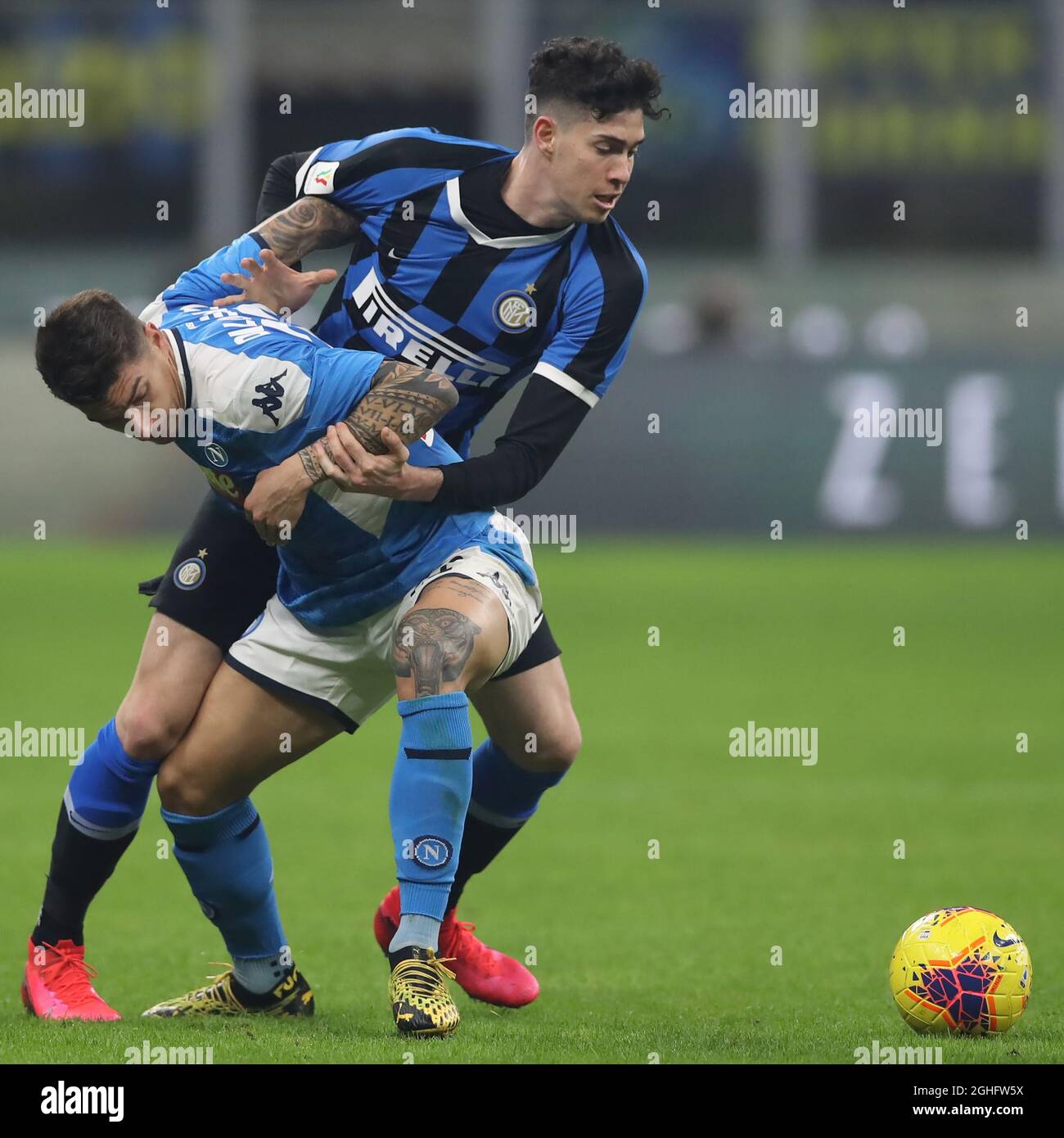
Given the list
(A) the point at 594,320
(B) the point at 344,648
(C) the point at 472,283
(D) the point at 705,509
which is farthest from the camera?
(D) the point at 705,509

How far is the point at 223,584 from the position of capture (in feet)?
16.3

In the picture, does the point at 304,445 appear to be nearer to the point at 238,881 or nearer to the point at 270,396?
the point at 270,396

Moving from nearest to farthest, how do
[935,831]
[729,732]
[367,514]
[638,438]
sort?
[367,514] → [935,831] → [729,732] → [638,438]

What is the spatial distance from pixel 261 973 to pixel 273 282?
1699 millimetres

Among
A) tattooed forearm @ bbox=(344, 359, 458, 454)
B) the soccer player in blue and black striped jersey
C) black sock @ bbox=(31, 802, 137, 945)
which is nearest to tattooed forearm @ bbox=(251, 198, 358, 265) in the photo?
the soccer player in blue and black striped jersey

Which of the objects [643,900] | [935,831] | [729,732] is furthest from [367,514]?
[729,732]

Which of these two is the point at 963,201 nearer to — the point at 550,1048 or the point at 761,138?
the point at 761,138

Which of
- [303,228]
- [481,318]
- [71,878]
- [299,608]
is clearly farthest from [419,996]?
[303,228]

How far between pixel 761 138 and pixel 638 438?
779 cm

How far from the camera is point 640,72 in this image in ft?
15.5

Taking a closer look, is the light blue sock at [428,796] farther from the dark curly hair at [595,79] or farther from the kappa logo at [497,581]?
the dark curly hair at [595,79]

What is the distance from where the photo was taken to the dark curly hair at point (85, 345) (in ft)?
13.9

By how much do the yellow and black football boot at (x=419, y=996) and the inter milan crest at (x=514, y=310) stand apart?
155 cm

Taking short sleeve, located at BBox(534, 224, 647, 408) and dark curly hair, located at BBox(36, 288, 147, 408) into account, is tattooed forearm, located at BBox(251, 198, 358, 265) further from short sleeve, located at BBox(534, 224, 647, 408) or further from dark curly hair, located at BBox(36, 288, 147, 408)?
dark curly hair, located at BBox(36, 288, 147, 408)
